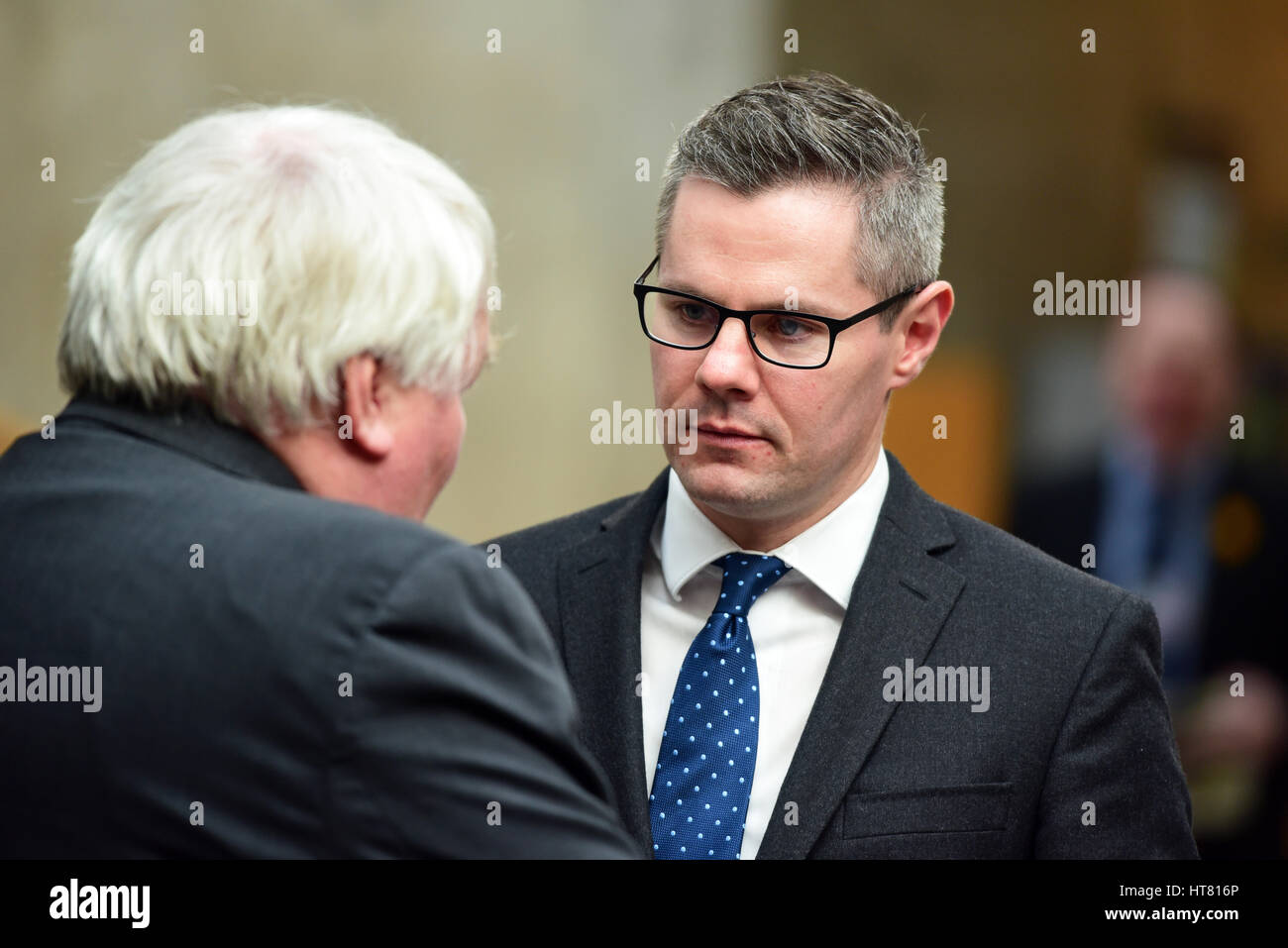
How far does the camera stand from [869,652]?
2.19 m

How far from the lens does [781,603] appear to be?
230 centimetres

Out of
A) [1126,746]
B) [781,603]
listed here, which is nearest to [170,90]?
[781,603]

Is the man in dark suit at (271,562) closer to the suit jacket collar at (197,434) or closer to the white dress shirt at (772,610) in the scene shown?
the suit jacket collar at (197,434)

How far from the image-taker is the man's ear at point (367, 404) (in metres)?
1.61

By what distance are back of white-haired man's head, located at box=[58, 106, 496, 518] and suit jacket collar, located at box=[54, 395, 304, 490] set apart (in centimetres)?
1

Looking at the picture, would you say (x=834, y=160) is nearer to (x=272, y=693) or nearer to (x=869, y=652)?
(x=869, y=652)

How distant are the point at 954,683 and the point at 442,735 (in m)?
1.05

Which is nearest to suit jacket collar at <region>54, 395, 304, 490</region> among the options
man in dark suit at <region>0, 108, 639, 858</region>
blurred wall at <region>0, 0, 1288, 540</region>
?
man in dark suit at <region>0, 108, 639, 858</region>

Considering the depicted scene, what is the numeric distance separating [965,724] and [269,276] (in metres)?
1.25

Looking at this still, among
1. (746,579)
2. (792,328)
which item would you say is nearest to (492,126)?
(792,328)

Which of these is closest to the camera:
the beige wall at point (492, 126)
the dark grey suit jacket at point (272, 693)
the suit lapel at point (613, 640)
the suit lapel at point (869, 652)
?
the dark grey suit jacket at point (272, 693)

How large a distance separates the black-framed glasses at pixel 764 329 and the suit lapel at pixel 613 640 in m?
0.36

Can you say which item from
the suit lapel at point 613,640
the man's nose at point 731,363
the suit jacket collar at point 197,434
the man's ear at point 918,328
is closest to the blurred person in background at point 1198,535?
the man's ear at point 918,328
